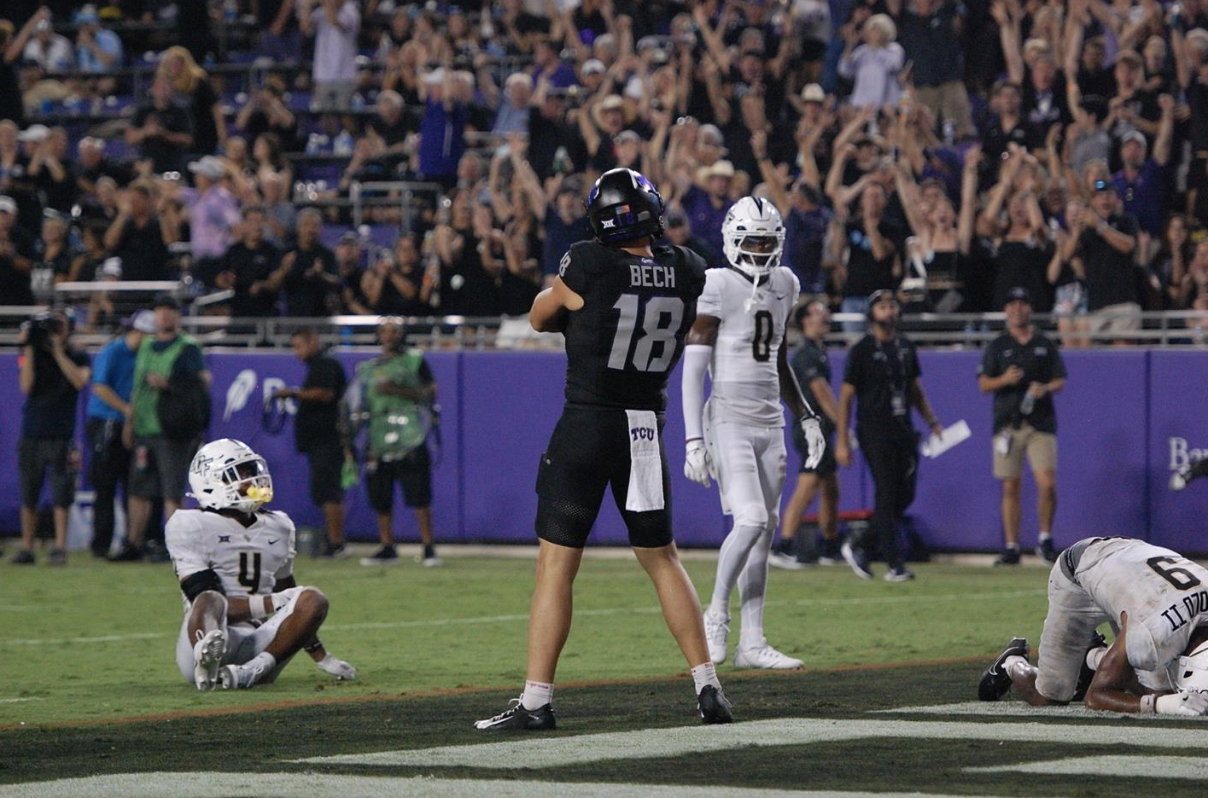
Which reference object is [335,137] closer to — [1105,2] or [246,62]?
[246,62]

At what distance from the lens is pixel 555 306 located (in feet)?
26.9

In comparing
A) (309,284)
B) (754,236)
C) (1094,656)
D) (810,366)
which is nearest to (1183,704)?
(1094,656)

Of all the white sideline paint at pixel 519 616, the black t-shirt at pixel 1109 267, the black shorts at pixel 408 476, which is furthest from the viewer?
the black shorts at pixel 408 476

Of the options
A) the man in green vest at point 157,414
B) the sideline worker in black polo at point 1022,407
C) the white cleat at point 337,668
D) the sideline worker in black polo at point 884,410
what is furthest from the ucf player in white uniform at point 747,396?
the man in green vest at point 157,414

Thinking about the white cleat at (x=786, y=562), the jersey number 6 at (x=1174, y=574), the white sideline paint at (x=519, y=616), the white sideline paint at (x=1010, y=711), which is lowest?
the white cleat at (x=786, y=562)

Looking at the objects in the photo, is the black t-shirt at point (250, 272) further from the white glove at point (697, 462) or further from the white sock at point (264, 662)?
the white glove at point (697, 462)

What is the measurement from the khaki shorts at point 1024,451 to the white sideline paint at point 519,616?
2.22 meters

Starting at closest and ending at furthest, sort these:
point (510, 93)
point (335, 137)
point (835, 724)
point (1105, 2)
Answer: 1. point (835, 724)
2. point (1105, 2)
3. point (510, 93)
4. point (335, 137)

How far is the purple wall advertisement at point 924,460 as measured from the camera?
17609 millimetres

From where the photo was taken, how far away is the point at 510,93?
22.2 meters

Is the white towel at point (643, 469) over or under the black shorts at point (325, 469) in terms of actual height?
over

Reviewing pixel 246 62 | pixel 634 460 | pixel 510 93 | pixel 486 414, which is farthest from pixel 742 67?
pixel 634 460

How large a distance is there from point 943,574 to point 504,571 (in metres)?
3.73

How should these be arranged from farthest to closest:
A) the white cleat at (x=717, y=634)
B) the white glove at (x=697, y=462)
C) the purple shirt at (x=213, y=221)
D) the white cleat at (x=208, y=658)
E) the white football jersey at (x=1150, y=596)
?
the purple shirt at (x=213, y=221) → the white cleat at (x=717, y=634) → the white glove at (x=697, y=462) → the white cleat at (x=208, y=658) → the white football jersey at (x=1150, y=596)
